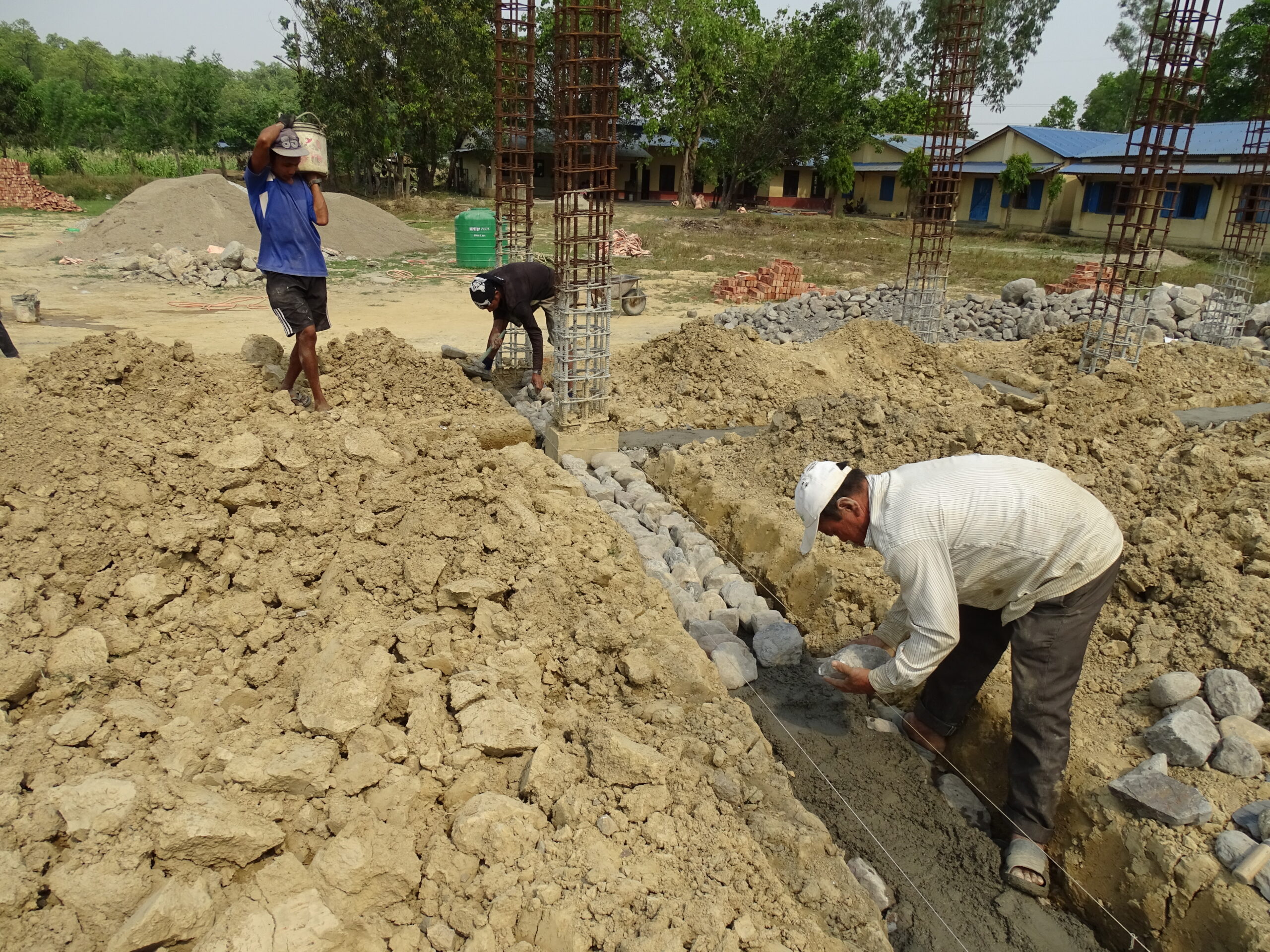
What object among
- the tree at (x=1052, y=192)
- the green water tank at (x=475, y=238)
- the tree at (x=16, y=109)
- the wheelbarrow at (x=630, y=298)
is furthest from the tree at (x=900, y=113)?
the tree at (x=16, y=109)

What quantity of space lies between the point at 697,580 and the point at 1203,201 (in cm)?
2615

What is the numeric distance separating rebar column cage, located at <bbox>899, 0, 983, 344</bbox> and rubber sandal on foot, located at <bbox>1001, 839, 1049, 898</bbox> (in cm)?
719

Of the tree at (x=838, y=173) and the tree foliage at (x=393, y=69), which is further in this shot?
the tree at (x=838, y=173)

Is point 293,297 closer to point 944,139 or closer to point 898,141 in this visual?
point 944,139

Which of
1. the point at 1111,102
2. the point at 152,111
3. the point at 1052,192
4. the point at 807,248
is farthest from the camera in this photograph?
the point at 1111,102

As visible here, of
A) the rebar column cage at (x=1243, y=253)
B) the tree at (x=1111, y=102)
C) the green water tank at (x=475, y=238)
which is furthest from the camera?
the tree at (x=1111, y=102)

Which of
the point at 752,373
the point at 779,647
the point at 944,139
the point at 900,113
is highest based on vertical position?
the point at 900,113

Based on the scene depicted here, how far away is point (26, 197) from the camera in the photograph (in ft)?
73.6

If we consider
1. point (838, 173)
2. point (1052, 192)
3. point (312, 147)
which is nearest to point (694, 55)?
point (838, 173)

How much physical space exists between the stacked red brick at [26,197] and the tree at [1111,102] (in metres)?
50.8

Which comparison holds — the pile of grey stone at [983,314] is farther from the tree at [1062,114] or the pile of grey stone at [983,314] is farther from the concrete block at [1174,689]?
the tree at [1062,114]

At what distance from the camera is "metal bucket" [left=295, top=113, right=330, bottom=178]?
5039 mm

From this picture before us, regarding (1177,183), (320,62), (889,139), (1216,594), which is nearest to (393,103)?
(320,62)

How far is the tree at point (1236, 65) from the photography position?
29.0 m
